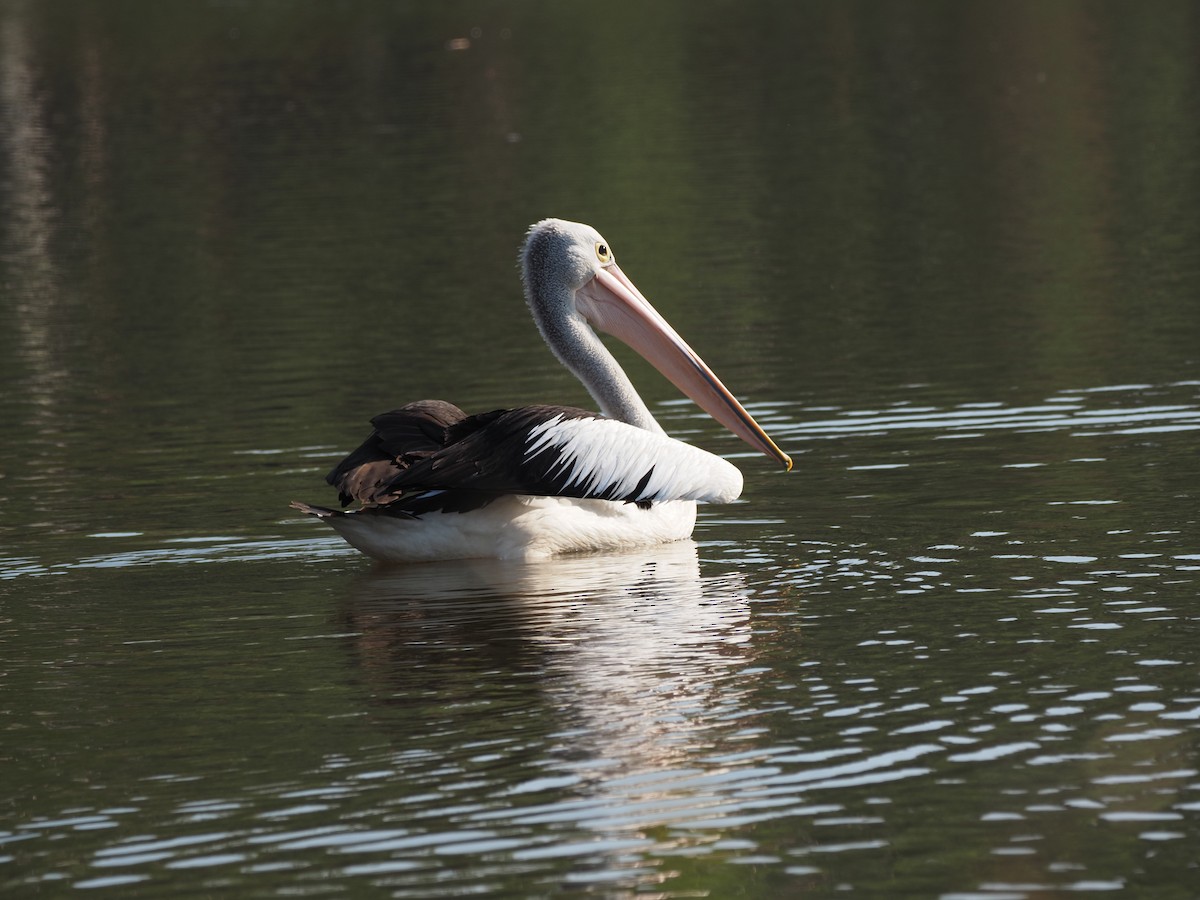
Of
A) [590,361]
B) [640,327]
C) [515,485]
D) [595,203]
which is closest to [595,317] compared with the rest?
[640,327]

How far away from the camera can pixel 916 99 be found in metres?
26.5

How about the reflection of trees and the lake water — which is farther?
the reflection of trees

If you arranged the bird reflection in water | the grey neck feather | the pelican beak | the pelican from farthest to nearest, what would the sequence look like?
the pelican beak, the grey neck feather, the pelican, the bird reflection in water

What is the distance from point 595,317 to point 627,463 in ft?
4.51

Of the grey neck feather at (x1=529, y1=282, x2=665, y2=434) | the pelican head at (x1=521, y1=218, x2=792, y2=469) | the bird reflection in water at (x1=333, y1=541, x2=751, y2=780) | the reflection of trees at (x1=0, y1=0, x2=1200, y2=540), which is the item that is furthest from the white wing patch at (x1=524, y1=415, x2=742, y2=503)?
the reflection of trees at (x1=0, y1=0, x2=1200, y2=540)

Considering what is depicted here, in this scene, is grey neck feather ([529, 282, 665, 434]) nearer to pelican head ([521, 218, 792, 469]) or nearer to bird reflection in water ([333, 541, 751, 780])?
pelican head ([521, 218, 792, 469])

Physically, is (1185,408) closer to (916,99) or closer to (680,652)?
(680,652)

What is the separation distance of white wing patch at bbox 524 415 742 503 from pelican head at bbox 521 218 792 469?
Result: 0.77 m

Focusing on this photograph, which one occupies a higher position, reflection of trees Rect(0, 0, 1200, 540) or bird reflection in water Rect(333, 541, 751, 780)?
reflection of trees Rect(0, 0, 1200, 540)

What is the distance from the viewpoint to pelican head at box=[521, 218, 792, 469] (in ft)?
27.8

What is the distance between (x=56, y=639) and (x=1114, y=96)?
20.9 m

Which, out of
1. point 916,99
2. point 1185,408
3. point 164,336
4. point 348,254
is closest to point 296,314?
point 164,336

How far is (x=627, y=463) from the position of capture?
7500 mm

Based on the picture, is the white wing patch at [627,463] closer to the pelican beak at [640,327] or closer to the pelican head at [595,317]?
the pelican head at [595,317]
